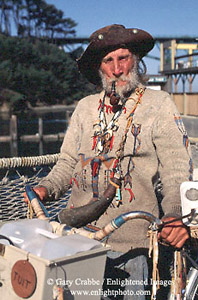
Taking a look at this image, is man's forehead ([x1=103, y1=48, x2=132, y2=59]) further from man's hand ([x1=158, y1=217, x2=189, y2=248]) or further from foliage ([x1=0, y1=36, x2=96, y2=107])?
foliage ([x1=0, y1=36, x2=96, y2=107])

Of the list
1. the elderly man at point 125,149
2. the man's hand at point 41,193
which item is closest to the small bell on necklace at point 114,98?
the elderly man at point 125,149

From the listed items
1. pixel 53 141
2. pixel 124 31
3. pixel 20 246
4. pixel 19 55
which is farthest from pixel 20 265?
pixel 19 55

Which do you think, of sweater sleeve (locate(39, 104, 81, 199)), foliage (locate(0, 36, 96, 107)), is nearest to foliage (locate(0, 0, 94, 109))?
foliage (locate(0, 36, 96, 107))

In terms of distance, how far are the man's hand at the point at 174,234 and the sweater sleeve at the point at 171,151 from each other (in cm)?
23

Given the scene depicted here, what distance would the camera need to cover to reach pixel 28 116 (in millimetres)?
52156

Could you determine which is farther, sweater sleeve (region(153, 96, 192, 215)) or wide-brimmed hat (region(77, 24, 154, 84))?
wide-brimmed hat (region(77, 24, 154, 84))

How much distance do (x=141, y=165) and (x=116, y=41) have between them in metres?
0.73

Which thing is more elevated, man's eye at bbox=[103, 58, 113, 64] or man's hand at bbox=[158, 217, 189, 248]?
man's eye at bbox=[103, 58, 113, 64]

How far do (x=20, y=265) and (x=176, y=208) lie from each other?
33.4 inches

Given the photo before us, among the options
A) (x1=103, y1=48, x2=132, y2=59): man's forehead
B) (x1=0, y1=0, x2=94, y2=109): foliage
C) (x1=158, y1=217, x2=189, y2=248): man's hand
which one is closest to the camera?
(x1=158, y1=217, x2=189, y2=248): man's hand

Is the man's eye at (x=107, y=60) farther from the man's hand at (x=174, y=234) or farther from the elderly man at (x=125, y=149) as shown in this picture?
the man's hand at (x=174, y=234)

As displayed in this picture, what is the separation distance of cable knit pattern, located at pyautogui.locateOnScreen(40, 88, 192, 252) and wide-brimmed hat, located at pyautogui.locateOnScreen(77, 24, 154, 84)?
0.28 meters

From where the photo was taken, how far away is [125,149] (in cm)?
238

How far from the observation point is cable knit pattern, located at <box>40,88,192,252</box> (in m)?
2.25
